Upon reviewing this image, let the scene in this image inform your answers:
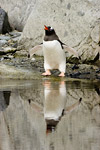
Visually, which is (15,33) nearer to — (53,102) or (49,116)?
(53,102)

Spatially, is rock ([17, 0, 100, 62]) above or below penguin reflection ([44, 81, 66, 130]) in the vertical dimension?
above

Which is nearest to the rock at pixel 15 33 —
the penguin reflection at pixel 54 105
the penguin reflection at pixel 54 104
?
the penguin reflection at pixel 54 104

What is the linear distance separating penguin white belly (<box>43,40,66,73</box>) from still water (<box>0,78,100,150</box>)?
1447 millimetres

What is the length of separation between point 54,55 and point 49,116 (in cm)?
440

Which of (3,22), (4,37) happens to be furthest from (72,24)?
(3,22)

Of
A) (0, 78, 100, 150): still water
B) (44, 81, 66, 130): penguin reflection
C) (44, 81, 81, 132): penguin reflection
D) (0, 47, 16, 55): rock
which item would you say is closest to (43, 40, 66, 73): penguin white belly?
(44, 81, 66, 130): penguin reflection

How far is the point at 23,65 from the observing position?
10.4 meters

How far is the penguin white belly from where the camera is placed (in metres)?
8.58

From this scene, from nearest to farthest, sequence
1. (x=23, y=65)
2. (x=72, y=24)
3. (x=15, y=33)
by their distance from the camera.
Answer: (x=23, y=65) → (x=72, y=24) → (x=15, y=33)

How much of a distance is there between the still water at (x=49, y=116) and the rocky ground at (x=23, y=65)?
3.80 ft

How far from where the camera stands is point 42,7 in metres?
12.3

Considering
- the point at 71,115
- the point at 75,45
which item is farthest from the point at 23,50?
the point at 71,115

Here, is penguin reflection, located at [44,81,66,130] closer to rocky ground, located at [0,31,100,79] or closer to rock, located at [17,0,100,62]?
rocky ground, located at [0,31,100,79]

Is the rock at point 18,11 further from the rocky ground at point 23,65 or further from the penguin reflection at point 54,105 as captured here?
the penguin reflection at point 54,105
